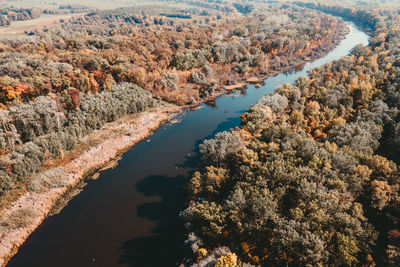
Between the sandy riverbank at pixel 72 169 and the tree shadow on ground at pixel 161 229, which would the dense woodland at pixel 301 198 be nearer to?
the tree shadow on ground at pixel 161 229

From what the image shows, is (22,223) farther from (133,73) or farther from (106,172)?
(133,73)

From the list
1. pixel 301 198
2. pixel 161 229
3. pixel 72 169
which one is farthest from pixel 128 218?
pixel 301 198

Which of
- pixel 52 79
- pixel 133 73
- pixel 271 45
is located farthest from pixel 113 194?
pixel 271 45

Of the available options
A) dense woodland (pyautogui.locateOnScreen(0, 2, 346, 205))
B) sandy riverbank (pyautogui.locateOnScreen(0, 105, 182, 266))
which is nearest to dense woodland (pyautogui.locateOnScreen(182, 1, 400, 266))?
sandy riverbank (pyautogui.locateOnScreen(0, 105, 182, 266))

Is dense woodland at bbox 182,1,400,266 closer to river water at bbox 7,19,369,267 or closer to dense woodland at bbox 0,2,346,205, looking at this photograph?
river water at bbox 7,19,369,267

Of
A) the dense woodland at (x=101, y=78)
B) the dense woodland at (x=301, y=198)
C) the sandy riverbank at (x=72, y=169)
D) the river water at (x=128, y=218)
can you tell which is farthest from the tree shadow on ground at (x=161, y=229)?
the dense woodland at (x=101, y=78)
